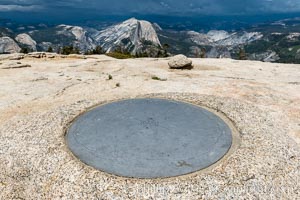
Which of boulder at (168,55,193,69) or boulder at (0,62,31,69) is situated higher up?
boulder at (168,55,193,69)

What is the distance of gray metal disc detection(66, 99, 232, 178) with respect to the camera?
9.42 metres

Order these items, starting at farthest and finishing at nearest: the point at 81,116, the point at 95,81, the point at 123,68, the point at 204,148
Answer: the point at 123,68, the point at 95,81, the point at 81,116, the point at 204,148

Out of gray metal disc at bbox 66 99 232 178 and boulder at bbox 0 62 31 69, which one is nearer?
gray metal disc at bbox 66 99 232 178

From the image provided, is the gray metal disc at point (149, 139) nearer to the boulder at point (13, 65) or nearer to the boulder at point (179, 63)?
the boulder at point (179, 63)

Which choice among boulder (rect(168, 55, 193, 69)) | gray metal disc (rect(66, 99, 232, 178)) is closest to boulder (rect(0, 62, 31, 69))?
boulder (rect(168, 55, 193, 69))

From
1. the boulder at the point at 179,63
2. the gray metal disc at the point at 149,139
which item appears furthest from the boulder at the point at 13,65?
the gray metal disc at the point at 149,139

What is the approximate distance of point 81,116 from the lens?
13.1m

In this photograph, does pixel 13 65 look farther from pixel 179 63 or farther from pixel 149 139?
pixel 149 139

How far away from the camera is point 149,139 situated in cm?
1073

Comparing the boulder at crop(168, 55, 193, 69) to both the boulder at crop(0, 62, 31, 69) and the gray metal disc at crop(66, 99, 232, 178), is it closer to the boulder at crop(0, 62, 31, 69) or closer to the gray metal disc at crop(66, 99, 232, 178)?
the gray metal disc at crop(66, 99, 232, 178)

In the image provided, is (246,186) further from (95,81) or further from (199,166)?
(95,81)

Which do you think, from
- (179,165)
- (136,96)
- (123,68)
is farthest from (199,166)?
(123,68)

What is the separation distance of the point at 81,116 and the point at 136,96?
12.1 feet

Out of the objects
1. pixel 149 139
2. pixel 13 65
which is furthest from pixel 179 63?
pixel 149 139
